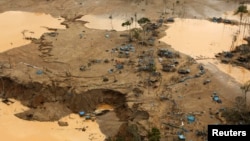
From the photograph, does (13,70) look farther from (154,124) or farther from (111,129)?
(154,124)

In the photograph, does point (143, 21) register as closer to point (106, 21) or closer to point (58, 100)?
point (106, 21)

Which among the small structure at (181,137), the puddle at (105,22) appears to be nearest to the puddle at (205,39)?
the puddle at (105,22)

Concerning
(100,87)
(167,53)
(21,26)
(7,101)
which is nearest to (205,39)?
(167,53)

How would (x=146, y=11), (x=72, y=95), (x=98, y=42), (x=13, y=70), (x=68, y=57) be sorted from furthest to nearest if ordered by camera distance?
1. (x=146, y=11)
2. (x=98, y=42)
3. (x=68, y=57)
4. (x=13, y=70)
5. (x=72, y=95)

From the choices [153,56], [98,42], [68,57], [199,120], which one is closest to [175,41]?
[153,56]

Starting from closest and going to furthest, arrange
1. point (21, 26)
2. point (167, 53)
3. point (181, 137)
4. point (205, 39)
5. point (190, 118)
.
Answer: point (181, 137), point (190, 118), point (167, 53), point (205, 39), point (21, 26)

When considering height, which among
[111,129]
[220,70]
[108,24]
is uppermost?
[108,24]

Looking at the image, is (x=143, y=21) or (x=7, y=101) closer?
(x=7, y=101)

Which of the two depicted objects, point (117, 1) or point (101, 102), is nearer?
point (101, 102)
